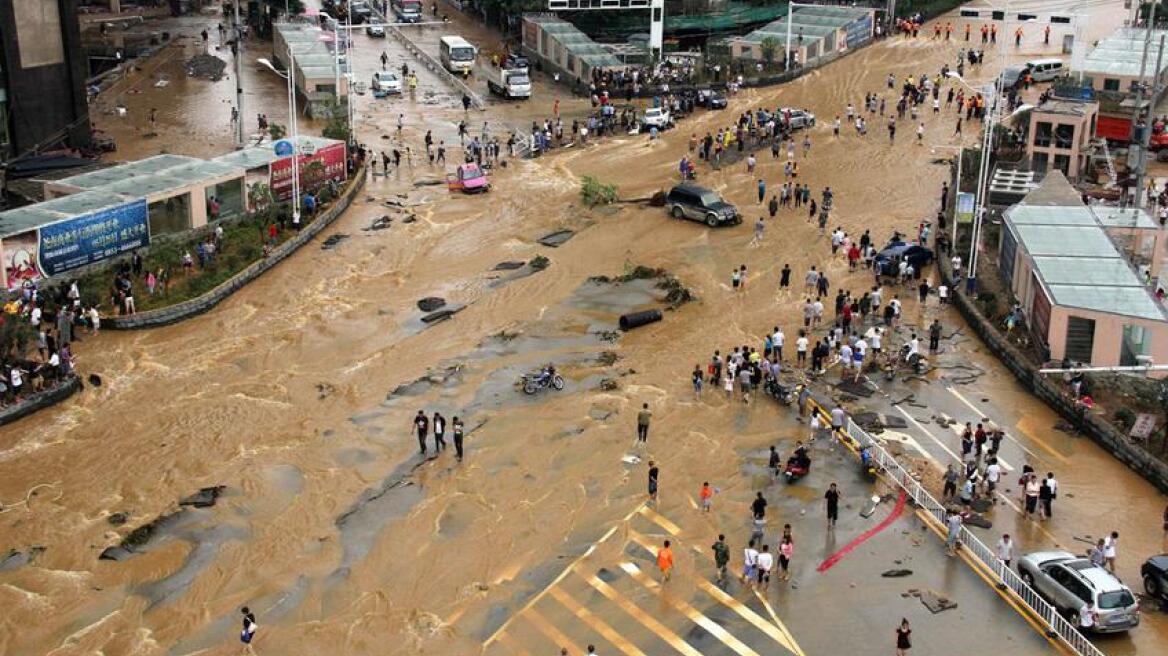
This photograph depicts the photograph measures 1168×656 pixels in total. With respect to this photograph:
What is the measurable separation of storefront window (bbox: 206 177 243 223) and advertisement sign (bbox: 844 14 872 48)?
146 feet

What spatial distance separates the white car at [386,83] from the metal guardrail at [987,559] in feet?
165

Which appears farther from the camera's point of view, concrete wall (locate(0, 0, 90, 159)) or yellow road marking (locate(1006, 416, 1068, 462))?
concrete wall (locate(0, 0, 90, 159))

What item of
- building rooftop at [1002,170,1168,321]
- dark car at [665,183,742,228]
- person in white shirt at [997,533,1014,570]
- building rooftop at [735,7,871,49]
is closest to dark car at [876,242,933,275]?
building rooftop at [1002,170,1168,321]

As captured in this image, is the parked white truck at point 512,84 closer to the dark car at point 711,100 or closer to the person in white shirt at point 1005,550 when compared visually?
the dark car at point 711,100

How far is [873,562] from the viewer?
27828mm

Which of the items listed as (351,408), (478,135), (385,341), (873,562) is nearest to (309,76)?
(478,135)

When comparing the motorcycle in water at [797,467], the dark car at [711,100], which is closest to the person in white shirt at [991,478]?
the motorcycle in water at [797,467]

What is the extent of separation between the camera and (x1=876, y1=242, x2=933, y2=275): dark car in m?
46.2

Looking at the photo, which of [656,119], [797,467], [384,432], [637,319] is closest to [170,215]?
[384,432]

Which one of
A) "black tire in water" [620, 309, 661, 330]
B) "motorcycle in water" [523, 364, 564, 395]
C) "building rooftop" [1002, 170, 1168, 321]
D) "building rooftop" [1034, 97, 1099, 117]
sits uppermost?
"building rooftop" [1034, 97, 1099, 117]

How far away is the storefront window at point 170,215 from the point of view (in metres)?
46.5

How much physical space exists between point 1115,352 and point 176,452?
26.0 meters

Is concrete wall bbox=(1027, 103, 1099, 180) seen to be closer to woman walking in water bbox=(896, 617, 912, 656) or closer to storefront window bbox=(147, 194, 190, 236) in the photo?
storefront window bbox=(147, 194, 190, 236)

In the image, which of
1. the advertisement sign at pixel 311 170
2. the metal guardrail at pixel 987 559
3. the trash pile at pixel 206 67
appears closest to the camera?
the metal guardrail at pixel 987 559
